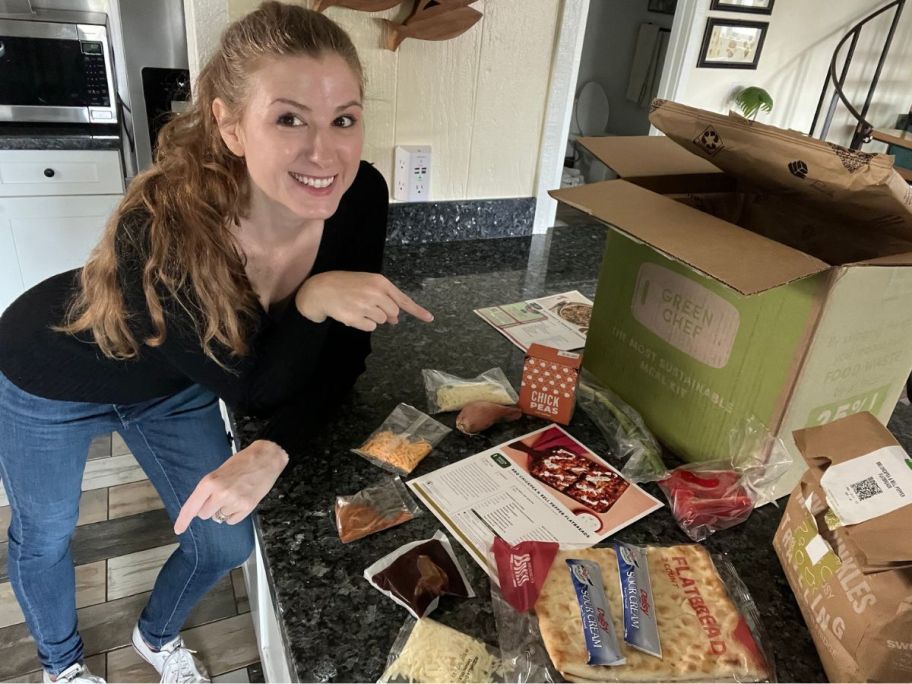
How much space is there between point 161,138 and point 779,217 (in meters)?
0.95

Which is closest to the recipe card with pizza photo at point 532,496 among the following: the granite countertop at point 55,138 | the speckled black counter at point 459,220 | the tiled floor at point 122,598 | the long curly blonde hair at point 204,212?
the long curly blonde hair at point 204,212

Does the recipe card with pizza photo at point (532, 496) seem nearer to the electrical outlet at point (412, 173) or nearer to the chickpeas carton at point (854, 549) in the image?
the chickpeas carton at point (854, 549)

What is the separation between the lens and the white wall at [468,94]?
143cm

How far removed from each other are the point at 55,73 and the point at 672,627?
2579mm

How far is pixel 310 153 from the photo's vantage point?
0.88m

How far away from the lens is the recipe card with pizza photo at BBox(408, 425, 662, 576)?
79 centimetres

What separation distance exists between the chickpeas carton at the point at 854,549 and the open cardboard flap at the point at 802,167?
24 centimetres

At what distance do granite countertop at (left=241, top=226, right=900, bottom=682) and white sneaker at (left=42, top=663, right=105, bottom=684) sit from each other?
34.5 inches

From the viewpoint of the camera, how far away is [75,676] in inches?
55.3

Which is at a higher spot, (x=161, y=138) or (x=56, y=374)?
(x=161, y=138)

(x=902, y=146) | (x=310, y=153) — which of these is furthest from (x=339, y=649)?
(x=902, y=146)

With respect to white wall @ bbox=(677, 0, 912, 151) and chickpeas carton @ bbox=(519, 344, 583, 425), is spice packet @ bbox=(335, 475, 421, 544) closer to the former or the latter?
chickpeas carton @ bbox=(519, 344, 583, 425)

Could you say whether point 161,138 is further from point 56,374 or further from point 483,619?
point 483,619

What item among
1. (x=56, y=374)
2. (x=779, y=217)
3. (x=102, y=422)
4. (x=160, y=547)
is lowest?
(x=160, y=547)
